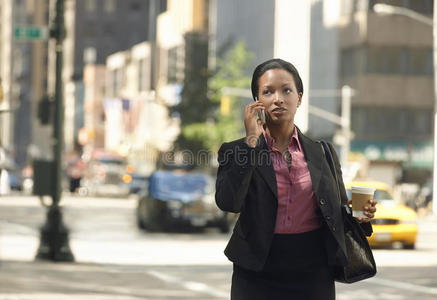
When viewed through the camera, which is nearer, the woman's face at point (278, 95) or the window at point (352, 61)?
the woman's face at point (278, 95)

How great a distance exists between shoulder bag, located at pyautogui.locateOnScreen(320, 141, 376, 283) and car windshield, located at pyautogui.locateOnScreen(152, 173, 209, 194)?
2274cm

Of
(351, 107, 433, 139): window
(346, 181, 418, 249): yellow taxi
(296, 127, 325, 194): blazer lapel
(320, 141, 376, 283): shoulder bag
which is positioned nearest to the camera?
(296, 127, 325, 194): blazer lapel

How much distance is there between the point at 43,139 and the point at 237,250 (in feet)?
548

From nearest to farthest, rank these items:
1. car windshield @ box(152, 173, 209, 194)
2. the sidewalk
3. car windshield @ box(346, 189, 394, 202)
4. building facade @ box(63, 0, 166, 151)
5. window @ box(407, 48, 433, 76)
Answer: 1. the sidewalk
2. car windshield @ box(346, 189, 394, 202)
3. car windshield @ box(152, 173, 209, 194)
4. window @ box(407, 48, 433, 76)
5. building facade @ box(63, 0, 166, 151)

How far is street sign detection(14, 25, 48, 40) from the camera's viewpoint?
60.8 ft

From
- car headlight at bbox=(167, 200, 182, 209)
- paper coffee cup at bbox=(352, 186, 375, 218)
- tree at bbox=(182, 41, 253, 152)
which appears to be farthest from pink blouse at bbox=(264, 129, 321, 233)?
tree at bbox=(182, 41, 253, 152)

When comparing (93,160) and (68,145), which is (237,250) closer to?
(93,160)

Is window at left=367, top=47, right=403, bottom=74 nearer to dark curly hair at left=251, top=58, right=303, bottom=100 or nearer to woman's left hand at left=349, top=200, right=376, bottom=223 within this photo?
woman's left hand at left=349, top=200, right=376, bottom=223

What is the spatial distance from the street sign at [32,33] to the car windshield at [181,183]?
9.74 metres

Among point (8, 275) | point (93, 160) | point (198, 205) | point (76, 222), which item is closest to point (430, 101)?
point (93, 160)

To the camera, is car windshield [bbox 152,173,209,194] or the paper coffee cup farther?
car windshield [bbox 152,173,209,194]

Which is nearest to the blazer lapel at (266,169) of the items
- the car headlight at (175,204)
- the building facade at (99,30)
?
the car headlight at (175,204)

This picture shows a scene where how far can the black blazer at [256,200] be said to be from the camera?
14.7ft

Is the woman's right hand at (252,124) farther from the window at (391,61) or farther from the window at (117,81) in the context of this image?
the window at (117,81)
